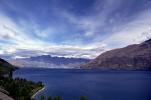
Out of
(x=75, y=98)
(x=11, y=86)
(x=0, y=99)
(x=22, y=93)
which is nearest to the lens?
(x=0, y=99)

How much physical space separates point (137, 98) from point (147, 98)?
451 centimetres

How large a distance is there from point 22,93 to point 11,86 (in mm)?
9814

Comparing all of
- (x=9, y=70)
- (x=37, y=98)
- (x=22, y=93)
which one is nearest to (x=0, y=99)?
(x=22, y=93)

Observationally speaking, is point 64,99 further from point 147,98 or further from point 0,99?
point 0,99

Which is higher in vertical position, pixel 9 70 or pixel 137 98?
pixel 9 70

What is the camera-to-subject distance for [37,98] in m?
113

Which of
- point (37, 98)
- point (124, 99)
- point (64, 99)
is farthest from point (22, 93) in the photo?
point (124, 99)

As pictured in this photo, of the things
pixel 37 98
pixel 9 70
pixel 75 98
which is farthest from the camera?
pixel 9 70

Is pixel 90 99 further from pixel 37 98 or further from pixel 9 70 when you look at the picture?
pixel 9 70

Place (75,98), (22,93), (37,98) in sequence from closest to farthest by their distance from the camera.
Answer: (22,93) < (37,98) < (75,98)

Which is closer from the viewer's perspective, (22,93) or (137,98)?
(22,93)

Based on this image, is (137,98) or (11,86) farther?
(137,98)

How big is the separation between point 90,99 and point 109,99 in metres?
8.98

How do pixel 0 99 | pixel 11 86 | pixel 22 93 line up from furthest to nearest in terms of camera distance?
pixel 11 86 < pixel 22 93 < pixel 0 99
